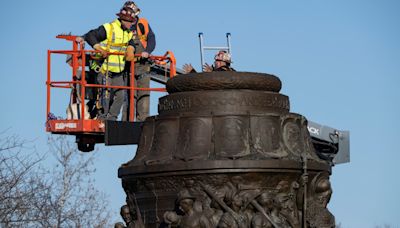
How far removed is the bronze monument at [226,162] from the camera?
19.6 m

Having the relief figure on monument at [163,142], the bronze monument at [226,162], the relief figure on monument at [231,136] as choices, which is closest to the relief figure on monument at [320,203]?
the bronze monument at [226,162]

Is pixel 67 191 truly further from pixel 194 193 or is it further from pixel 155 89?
pixel 194 193

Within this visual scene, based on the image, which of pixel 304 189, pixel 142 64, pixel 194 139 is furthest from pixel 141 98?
pixel 304 189

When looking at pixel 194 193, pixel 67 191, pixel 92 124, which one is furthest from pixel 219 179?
pixel 67 191

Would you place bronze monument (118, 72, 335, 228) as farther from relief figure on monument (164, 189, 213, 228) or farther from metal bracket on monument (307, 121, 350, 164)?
metal bracket on monument (307, 121, 350, 164)

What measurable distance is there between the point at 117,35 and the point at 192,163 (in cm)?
704

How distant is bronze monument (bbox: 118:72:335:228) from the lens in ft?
64.4

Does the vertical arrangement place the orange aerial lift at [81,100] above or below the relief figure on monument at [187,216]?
above

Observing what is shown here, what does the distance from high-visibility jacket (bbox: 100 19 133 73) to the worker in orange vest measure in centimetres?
27

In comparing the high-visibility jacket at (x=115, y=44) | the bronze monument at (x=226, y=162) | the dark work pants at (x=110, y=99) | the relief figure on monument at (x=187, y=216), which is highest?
the high-visibility jacket at (x=115, y=44)

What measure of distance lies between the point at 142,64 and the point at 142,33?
0.57 meters

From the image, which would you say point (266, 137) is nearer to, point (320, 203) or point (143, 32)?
point (320, 203)

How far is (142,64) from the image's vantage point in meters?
26.7

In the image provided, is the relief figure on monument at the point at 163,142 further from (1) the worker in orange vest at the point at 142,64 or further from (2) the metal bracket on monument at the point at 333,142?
(2) the metal bracket on monument at the point at 333,142
